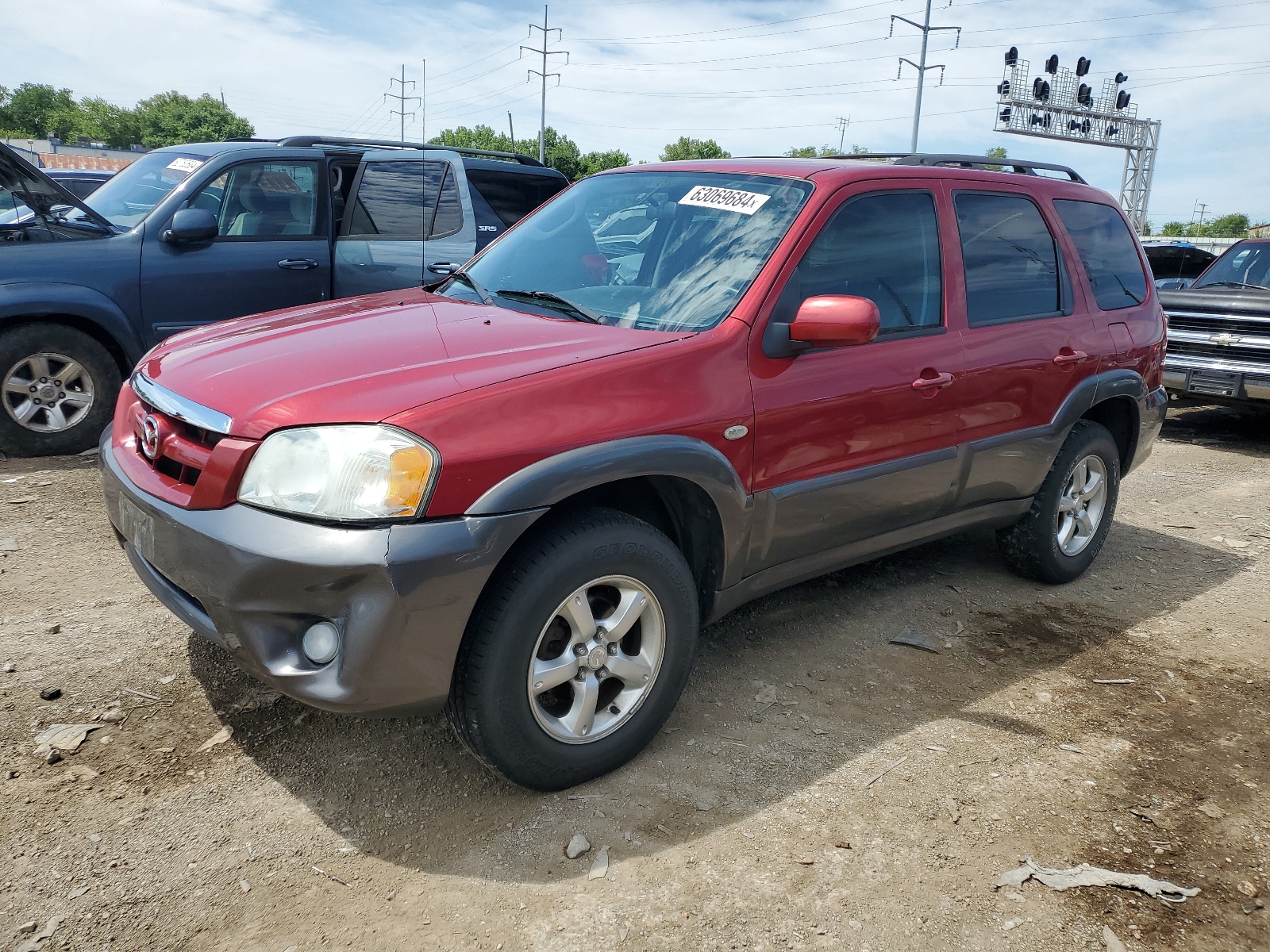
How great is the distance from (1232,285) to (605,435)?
9006mm

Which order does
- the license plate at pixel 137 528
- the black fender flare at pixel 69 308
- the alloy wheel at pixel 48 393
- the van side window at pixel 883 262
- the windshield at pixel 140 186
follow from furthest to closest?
the windshield at pixel 140 186 → the alloy wheel at pixel 48 393 → the black fender flare at pixel 69 308 → the van side window at pixel 883 262 → the license plate at pixel 137 528

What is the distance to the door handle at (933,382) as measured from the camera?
11.6 feet

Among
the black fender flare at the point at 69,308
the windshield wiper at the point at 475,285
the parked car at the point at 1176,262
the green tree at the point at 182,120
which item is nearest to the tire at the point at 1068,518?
the windshield wiper at the point at 475,285

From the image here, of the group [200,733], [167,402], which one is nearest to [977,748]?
[200,733]

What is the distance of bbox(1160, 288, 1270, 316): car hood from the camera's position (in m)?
8.55

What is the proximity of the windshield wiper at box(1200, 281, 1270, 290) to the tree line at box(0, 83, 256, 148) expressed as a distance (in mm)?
113745

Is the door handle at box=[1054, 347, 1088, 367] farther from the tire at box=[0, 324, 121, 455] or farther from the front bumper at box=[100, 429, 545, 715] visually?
the tire at box=[0, 324, 121, 455]

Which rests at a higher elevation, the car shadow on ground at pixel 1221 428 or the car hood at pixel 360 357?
the car hood at pixel 360 357

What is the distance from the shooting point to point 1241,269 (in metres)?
9.52

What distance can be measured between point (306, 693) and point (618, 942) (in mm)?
940

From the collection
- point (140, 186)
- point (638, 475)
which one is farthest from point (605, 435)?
point (140, 186)

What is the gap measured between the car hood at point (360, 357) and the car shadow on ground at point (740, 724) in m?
1.08

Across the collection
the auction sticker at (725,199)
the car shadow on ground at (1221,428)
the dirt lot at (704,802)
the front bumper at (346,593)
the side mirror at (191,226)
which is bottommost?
the dirt lot at (704,802)

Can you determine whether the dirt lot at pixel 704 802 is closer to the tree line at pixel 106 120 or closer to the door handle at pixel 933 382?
the door handle at pixel 933 382
